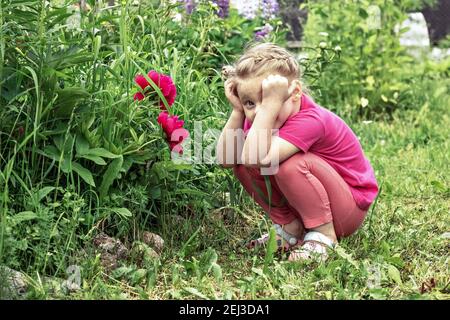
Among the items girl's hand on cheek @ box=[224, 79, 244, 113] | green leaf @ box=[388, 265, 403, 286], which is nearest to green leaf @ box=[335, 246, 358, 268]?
green leaf @ box=[388, 265, 403, 286]

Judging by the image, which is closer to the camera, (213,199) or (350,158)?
(350,158)

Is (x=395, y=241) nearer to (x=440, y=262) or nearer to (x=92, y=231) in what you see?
(x=440, y=262)

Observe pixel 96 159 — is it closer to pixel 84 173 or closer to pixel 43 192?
pixel 84 173

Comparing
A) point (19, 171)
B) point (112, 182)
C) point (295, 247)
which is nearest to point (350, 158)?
point (295, 247)

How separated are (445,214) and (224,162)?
1.10 m

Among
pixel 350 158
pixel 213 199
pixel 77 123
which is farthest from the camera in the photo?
pixel 213 199

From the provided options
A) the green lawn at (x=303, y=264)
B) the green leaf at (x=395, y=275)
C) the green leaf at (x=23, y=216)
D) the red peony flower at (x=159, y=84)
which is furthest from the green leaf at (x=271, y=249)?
the green leaf at (x=23, y=216)

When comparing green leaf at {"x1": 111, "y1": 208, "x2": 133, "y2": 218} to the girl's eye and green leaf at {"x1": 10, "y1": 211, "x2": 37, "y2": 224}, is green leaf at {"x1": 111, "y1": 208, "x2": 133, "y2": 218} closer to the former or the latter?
green leaf at {"x1": 10, "y1": 211, "x2": 37, "y2": 224}

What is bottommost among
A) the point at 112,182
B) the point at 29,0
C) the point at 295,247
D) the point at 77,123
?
the point at 295,247

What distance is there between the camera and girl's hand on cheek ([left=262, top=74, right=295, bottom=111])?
9.16ft

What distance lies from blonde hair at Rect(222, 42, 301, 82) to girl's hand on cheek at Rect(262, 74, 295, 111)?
0.06 m

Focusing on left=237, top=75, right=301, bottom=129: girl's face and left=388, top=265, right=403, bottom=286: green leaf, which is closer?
left=388, top=265, right=403, bottom=286: green leaf
